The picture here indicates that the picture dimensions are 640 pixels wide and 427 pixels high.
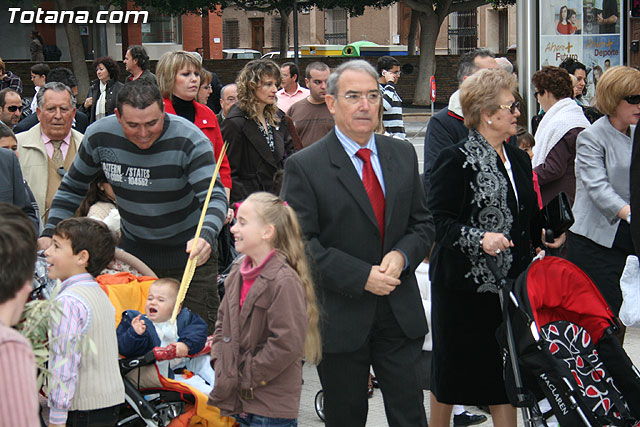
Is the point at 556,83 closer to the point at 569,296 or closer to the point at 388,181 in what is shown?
the point at 569,296

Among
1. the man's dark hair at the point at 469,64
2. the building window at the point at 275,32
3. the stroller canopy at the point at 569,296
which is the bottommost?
the stroller canopy at the point at 569,296

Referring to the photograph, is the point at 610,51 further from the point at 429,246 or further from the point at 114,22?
the point at 114,22

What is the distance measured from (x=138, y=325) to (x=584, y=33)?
8.10m

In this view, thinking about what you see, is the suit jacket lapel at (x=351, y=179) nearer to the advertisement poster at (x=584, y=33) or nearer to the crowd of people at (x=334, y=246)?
the crowd of people at (x=334, y=246)

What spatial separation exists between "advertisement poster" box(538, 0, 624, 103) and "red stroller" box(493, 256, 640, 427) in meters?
7.05

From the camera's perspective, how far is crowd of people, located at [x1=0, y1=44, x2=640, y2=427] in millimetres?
3857

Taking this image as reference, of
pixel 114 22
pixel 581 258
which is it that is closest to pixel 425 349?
pixel 581 258

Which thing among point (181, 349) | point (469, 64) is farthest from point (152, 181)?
point (469, 64)

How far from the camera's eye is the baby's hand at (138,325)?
4586mm

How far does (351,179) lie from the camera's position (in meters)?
3.88

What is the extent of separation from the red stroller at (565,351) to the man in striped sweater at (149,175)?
164cm

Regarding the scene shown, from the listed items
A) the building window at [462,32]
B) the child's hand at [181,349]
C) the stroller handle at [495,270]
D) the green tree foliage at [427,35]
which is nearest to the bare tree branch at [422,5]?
the green tree foliage at [427,35]

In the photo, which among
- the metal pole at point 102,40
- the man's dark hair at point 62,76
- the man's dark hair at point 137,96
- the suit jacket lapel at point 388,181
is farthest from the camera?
the metal pole at point 102,40

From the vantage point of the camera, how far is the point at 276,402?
384 centimetres
